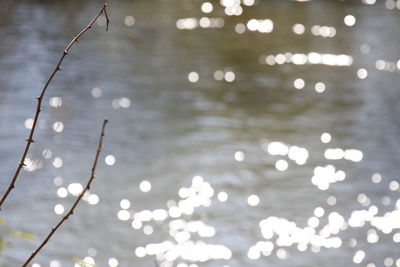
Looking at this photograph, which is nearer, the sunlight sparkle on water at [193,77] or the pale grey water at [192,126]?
the pale grey water at [192,126]

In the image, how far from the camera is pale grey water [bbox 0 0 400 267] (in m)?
5.30

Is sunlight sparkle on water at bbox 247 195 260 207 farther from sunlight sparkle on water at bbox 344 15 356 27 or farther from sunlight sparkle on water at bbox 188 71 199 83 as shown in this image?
sunlight sparkle on water at bbox 344 15 356 27

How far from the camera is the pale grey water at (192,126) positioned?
5.30 m

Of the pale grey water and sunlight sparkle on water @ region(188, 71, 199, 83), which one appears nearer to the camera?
the pale grey water

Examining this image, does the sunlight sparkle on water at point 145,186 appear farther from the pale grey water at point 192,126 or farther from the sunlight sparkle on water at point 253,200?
the sunlight sparkle on water at point 253,200

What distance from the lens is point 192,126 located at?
23.7 ft

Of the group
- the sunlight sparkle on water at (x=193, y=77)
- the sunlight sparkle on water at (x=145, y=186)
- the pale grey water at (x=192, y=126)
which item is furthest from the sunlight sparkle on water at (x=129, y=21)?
the sunlight sparkle on water at (x=145, y=186)

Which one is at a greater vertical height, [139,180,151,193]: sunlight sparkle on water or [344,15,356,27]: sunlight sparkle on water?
[344,15,356,27]: sunlight sparkle on water

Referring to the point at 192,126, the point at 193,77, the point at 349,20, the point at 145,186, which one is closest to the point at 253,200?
the point at 145,186

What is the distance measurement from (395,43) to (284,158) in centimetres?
512

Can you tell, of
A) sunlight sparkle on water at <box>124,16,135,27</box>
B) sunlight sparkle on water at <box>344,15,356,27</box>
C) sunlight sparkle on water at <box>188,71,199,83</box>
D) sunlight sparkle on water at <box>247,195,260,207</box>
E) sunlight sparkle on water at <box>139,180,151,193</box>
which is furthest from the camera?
sunlight sparkle on water at <box>344,15,356,27</box>

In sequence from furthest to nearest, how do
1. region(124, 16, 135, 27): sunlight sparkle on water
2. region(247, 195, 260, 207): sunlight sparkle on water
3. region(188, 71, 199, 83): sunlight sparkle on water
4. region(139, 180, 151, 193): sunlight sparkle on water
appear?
region(124, 16, 135, 27): sunlight sparkle on water < region(188, 71, 199, 83): sunlight sparkle on water < region(139, 180, 151, 193): sunlight sparkle on water < region(247, 195, 260, 207): sunlight sparkle on water

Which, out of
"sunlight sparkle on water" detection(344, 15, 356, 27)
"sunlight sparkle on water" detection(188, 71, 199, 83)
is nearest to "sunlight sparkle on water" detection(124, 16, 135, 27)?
"sunlight sparkle on water" detection(188, 71, 199, 83)

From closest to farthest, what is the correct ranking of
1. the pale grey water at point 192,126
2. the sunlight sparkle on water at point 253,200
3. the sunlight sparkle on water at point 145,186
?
the pale grey water at point 192,126 < the sunlight sparkle on water at point 253,200 < the sunlight sparkle on water at point 145,186
